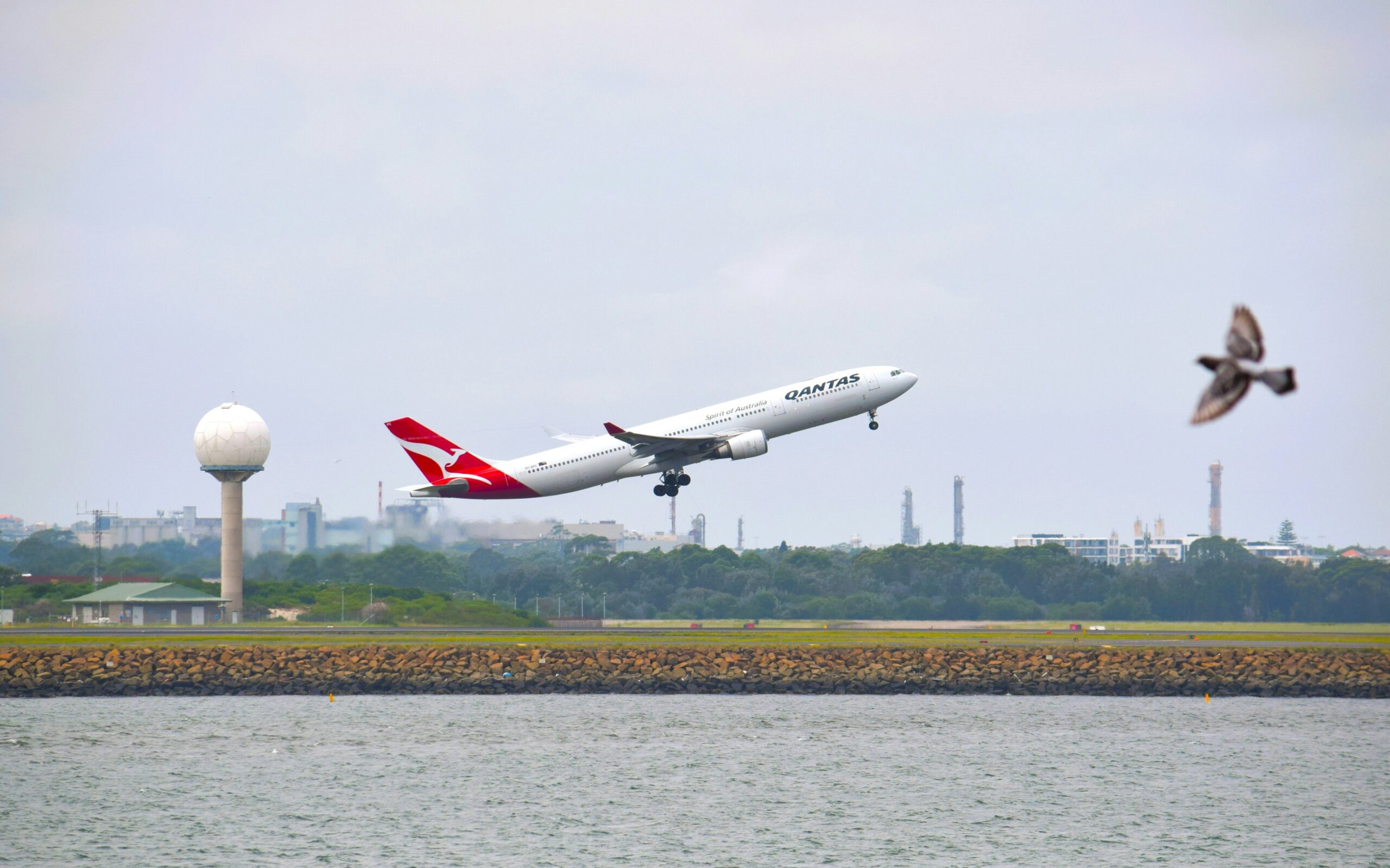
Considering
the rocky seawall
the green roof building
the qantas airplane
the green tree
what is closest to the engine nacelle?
the qantas airplane

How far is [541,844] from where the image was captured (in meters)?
50.5

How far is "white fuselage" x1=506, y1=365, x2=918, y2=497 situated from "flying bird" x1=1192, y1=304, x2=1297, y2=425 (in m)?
74.6

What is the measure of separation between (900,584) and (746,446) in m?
95.0

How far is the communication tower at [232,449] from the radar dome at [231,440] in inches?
1.8

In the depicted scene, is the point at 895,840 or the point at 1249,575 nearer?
the point at 895,840

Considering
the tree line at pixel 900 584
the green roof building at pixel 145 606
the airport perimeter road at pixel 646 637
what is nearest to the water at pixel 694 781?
the airport perimeter road at pixel 646 637

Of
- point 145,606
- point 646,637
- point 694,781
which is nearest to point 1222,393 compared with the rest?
point 694,781

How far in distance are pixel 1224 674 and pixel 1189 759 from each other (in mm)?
21310

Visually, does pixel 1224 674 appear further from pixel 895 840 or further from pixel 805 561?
pixel 805 561

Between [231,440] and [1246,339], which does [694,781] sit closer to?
[1246,339]

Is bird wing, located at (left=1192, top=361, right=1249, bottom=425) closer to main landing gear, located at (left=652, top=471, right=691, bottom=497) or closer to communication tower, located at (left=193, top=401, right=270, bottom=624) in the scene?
main landing gear, located at (left=652, top=471, right=691, bottom=497)

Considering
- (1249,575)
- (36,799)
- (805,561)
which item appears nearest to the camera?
(36,799)

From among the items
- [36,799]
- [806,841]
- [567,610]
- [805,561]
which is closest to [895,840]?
[806,841]

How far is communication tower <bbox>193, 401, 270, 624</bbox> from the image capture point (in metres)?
131
